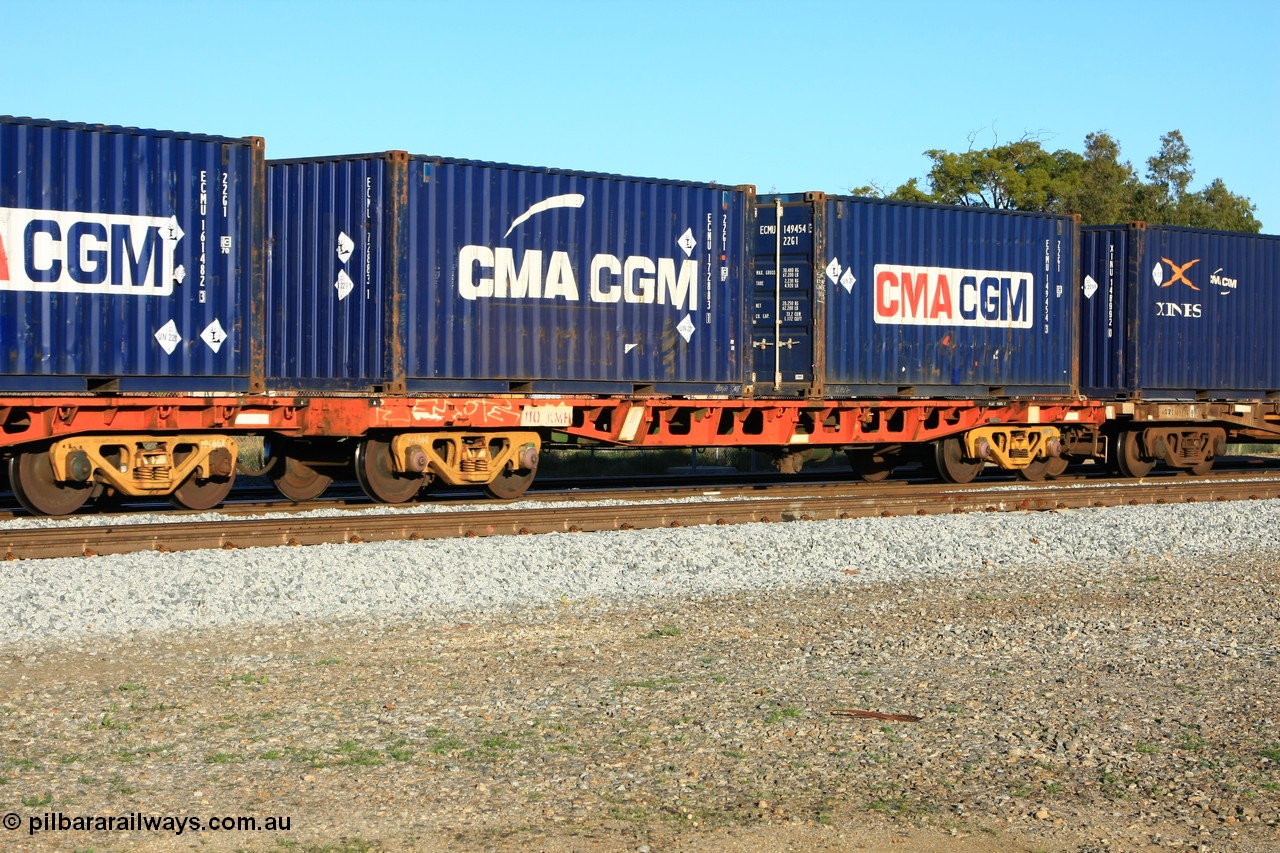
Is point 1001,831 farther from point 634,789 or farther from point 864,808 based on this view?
point 634,789

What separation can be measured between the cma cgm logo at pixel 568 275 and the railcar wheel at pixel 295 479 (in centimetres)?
306

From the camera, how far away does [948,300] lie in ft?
67.1

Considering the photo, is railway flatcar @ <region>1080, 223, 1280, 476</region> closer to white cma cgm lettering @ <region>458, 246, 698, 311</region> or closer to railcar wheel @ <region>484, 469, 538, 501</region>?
white cma cgm lettering @ <region>458, 246, 698, 311</region>

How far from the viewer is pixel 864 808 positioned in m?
5.70

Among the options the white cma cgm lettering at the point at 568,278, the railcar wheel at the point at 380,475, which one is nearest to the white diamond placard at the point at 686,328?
the white cma cgm lettering at the point at 568,278

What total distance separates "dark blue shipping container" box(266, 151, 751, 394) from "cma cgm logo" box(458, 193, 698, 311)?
0.02 metres

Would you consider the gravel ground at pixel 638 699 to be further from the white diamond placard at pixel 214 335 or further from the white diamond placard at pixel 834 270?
the white diamond placard at pixel 834 270

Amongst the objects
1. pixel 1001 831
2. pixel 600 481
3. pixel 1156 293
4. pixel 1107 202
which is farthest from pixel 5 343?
pixel 1107 202

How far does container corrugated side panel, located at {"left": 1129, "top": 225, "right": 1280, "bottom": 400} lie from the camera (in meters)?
22.4

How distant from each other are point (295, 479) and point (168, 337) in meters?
2.95

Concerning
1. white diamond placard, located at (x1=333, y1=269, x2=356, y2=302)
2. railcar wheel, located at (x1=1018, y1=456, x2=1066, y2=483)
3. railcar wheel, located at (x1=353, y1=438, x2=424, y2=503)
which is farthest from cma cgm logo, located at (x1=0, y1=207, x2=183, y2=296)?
railcar wheel, located at (x1=1018, y1=456, x2=1066, y2=483)

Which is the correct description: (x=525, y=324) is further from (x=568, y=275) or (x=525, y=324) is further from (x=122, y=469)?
(x=122, y=469)

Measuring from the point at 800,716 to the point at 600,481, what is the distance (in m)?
14.1

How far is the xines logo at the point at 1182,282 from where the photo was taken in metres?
22.6
